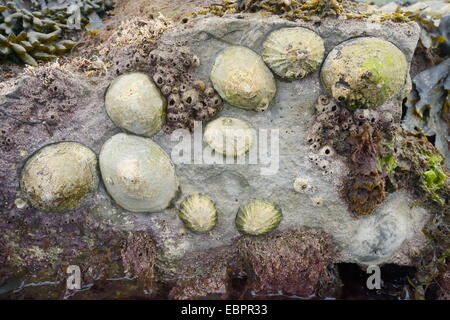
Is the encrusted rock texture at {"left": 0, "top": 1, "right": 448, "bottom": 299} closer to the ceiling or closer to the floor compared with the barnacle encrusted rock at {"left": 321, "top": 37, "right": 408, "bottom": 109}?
closer to the floor

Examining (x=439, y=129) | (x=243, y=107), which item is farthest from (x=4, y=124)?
(x=439, y=129)

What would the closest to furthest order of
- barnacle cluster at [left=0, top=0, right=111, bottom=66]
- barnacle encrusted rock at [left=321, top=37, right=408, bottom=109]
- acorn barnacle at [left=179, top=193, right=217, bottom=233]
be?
barnacle encrusted rock at [left=321, top=37, right=408, bottom=109] < acorn barnacle at [left=179, top=193, right=217, bottom=233] < barnacle cluster at [left=0, top=0, right=111, bottom=66]

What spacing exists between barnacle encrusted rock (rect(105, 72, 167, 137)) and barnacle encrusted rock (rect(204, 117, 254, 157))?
38 cm

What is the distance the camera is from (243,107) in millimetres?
3135

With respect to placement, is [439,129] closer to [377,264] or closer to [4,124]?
[377,264]

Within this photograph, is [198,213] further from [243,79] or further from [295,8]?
[295,8]

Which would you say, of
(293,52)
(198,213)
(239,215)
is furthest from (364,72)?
(198,213)

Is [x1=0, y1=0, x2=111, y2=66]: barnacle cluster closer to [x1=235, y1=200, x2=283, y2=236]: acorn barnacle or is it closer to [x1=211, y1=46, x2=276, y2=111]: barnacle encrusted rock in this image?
[x1=211, y1=46, x2=276, y2=111]: barnacle encrusted rock

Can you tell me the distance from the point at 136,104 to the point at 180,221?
1.00 meters

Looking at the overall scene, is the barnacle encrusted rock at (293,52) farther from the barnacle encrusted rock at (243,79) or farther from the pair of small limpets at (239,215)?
the pair of small limpets at (239,215)

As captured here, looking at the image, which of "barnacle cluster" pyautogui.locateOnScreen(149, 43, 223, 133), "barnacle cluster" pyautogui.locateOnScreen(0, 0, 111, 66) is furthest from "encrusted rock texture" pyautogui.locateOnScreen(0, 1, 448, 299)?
"barnacle cluster" pyautogui.locateOnScreen(0, 0, 111, 66)

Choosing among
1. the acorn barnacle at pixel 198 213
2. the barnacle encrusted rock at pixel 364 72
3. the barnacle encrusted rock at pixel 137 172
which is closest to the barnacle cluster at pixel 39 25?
the barnacle encrusted rock at pixel 137 172

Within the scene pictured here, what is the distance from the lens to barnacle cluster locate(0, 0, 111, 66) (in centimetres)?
382

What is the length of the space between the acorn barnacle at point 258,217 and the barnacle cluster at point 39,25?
2.33 metres
